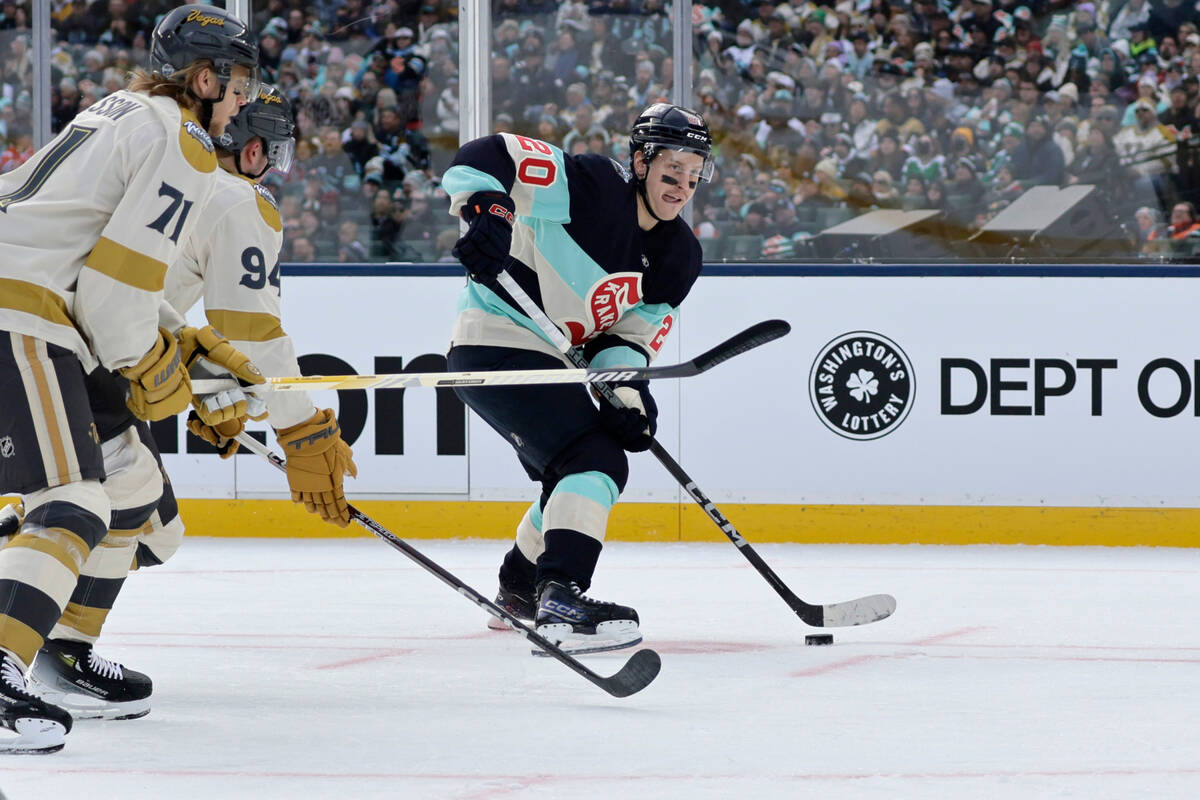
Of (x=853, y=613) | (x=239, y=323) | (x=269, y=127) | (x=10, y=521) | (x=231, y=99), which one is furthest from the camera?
(x=853, y=613)

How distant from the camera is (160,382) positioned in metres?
2.37

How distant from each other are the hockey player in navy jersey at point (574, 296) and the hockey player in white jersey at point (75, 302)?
93 centimetres

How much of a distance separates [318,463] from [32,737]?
2.88 ft

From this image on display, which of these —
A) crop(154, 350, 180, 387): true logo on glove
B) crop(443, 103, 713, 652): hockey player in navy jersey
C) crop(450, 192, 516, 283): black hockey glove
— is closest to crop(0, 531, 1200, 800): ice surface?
crop(443, 103, 713, 652): hockey player in navy jersey

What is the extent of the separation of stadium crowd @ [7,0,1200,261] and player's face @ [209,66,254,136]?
315 centimetres

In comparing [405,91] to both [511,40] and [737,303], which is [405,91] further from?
[737,303]

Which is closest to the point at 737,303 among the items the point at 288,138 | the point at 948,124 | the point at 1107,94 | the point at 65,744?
the point at 948,124

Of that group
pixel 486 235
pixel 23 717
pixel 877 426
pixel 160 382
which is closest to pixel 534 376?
pixel 486 235

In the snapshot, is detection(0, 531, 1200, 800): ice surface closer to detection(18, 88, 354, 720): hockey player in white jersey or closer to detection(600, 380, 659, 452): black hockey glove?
detection(18, 88, 354, 720): hockey player in white jersey

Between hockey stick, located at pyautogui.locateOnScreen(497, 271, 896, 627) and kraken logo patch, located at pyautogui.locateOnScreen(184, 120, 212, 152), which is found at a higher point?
kraken logo patch, located at pyautogui.locateOnScreen(184, 120, 212, 152)

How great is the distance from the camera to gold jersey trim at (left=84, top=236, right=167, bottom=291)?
7.43 feet

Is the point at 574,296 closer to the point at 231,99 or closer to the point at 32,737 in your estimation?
the point at 231,99

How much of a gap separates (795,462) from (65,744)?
11.0 ft

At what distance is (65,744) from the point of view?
2307mm
